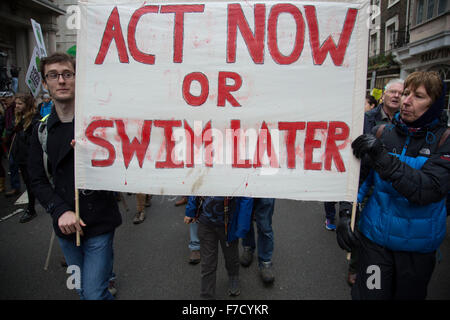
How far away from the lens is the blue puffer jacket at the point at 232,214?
2.26 meters

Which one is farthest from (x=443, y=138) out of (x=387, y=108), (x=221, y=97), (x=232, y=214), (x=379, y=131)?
(x=387, y=108)

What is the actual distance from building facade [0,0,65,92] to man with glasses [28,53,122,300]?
14.9m

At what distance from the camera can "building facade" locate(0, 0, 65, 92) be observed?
13.7 metres

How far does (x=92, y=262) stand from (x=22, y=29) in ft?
58.9

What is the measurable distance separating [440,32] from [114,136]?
15.4 meters

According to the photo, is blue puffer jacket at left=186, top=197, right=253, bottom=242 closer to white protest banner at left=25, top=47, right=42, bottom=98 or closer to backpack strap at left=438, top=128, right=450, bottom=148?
backpack strap at left=438, top=128, right=450, bottom=148

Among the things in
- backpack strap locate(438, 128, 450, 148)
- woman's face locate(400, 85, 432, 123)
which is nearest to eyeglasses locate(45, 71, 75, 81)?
woman's face locate(400, 85, 432, 123)

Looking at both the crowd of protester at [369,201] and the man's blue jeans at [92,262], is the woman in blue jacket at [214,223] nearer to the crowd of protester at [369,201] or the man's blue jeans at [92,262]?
the crowd of protester at [369,201]

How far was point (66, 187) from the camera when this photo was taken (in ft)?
6.18

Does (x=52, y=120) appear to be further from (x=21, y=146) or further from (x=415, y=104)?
(x=21, y=146)

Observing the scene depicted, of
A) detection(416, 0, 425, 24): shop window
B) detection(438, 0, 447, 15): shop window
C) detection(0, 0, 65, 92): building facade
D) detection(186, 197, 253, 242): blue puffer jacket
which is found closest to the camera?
detection(186, 197, 253, 242): blue puffer jacket

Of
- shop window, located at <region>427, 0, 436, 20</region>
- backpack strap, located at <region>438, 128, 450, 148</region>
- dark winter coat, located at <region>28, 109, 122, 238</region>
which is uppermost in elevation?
shop window, located at <region>427, 0, 436, 20</region>

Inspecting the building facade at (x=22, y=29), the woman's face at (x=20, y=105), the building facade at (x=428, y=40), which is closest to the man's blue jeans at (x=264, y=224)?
the woman's face at (x=20, y=105)
